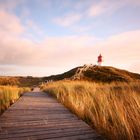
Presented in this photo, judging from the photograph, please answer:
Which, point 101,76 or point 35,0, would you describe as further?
point 101,76

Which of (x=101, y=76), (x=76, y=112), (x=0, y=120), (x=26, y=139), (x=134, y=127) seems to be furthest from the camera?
(x=101, y=76)

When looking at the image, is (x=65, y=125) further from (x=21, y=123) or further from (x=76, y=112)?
(x=76, y=112)

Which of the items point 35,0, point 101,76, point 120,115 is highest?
point 35,0

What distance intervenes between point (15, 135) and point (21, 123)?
1088 mm

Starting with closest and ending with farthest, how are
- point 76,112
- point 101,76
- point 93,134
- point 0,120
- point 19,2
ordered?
point 93,134 < point 0,120 < point 76,112 < point 19,2 < point 101,76

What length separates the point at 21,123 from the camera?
5.22 m

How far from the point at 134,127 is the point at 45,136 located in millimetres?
1447

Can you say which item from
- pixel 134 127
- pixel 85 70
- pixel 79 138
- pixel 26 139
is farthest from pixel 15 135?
pixel 85 70

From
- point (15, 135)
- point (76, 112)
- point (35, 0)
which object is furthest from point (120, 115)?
point (35, 0)

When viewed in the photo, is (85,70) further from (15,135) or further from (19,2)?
(15,135)

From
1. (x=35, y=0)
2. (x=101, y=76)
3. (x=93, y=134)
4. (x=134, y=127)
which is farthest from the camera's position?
(x=101, y=76)

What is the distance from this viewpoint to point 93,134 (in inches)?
164

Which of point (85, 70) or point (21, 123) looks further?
point (85, 70)

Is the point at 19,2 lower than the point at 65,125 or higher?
higher
